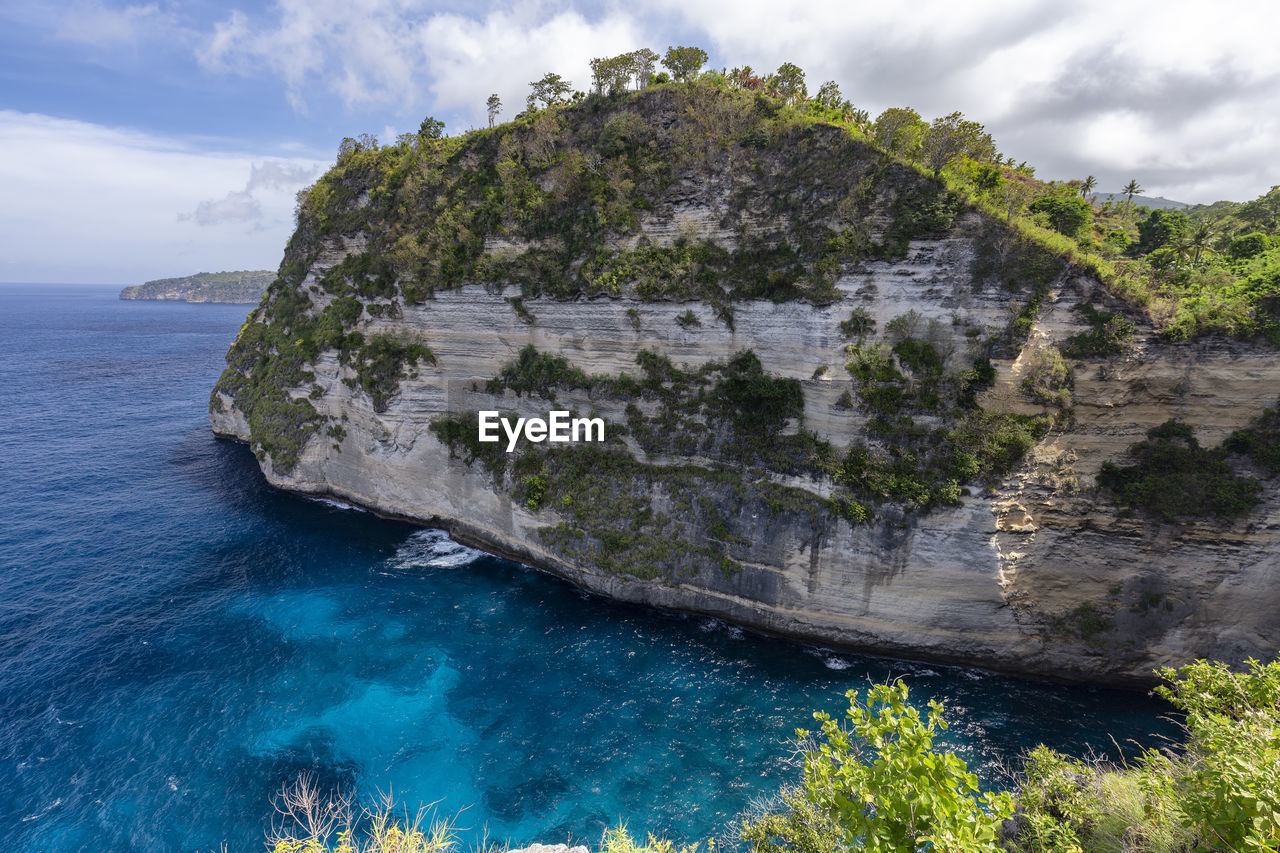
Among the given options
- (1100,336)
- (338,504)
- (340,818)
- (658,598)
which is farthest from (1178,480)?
(338,504)

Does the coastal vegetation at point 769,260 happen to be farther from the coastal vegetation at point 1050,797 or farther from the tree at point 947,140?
the coastal vegetation at point 1050,797

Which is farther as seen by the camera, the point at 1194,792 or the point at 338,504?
the point at 338,504

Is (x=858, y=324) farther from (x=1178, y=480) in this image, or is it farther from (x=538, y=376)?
(x=538, y=376)

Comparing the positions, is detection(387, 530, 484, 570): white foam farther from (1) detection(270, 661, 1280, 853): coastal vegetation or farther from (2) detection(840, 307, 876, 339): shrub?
(2) detection(840, 307, 876, 339): shrub

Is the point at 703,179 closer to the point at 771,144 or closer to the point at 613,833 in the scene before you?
the point at 771,144

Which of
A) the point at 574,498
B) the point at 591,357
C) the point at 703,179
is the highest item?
the point at 703,179

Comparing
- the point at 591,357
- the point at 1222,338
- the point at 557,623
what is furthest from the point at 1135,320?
the point at 557,623
